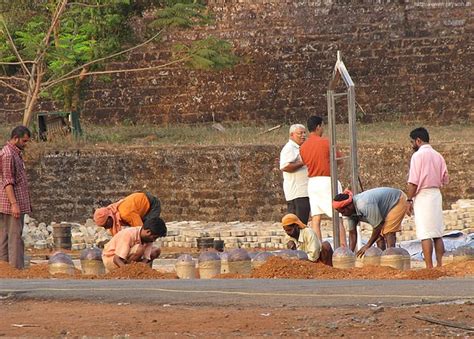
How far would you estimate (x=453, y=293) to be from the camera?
1216 cm

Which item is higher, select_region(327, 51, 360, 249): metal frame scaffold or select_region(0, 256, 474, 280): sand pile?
select_region(327, 51, 360, 249): metal frame scaffold

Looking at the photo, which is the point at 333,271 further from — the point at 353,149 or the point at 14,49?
the point at 14,49

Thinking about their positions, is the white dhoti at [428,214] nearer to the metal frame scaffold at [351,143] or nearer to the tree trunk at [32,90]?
the metal frame scaffold at [351,143]

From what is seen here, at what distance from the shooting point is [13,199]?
54.1 feet

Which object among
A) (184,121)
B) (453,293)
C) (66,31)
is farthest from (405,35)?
(453,293)

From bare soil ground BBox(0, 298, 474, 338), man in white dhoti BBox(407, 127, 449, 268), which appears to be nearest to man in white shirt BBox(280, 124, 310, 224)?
man in white dhoti BBox(407, 127, 449, 268)

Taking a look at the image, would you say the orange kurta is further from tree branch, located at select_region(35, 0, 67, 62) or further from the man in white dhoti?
tree branch, located at select_region(35, 0, 67, 62)

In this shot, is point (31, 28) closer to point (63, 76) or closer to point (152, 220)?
point (63, 76)

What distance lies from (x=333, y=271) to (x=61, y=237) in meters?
9.28

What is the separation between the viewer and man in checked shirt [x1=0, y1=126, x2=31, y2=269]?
16516 mm

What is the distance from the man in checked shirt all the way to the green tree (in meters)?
11.1

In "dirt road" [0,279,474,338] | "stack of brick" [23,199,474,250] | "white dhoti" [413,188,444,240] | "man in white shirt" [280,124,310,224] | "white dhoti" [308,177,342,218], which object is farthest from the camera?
"stack of brick" [23,199,474,250]

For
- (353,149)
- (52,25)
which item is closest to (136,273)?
(353,149)

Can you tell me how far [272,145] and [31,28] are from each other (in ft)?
15.0
